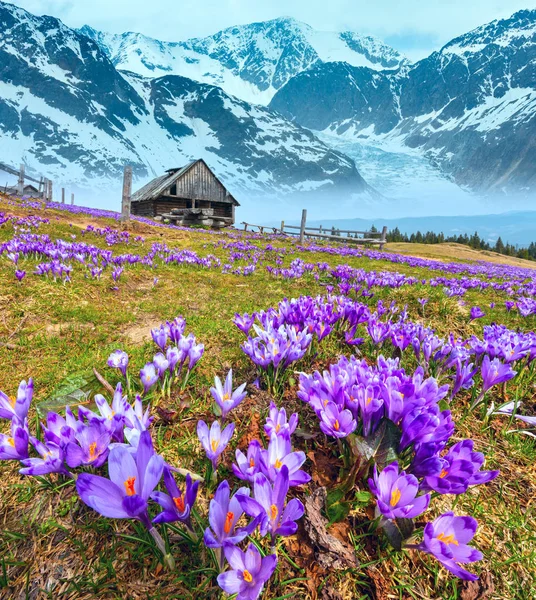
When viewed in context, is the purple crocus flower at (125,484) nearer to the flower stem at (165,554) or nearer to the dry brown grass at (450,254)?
the flower stem at (165,554)

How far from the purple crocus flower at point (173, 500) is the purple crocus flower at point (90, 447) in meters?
0.34

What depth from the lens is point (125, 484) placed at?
3.41 ft

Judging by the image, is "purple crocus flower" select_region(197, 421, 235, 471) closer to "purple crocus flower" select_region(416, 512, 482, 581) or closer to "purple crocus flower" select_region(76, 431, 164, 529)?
"purple crocus flower" select_region(76, 431, 164, 529)

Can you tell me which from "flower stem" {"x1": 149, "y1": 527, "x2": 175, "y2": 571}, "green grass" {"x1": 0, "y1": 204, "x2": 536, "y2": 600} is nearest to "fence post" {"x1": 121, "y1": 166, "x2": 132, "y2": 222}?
"green grass" {"x1": 0, "y1": 204, "x2": 536, "y2": 600}

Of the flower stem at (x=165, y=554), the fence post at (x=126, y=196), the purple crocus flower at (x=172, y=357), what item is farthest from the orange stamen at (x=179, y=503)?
the fence post at (x=126, y=196)

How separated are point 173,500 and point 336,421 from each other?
714 millimetres

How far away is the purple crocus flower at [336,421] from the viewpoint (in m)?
1.34

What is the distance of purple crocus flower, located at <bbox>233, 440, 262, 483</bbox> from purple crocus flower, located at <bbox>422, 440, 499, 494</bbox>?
61cm

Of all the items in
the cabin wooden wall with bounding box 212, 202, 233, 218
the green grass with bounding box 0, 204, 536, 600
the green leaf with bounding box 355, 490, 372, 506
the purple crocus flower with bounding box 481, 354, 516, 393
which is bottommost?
the green grass with bounding box 0, 204, 536, 600

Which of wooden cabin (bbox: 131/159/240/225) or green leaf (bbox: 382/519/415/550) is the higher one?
wooden cabin (bbox: 131/159/240/225)

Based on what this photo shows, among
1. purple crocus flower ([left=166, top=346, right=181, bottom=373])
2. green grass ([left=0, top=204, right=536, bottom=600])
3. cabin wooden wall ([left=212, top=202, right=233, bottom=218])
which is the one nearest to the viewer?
green grass ([left=0, top=204, right=536, bottom=600])

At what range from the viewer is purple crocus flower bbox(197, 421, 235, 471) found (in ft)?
4.38

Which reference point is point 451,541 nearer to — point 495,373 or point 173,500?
point 173,500

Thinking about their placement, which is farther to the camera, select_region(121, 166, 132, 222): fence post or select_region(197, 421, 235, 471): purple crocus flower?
select_region(121, 166, 132, 222): fence post
